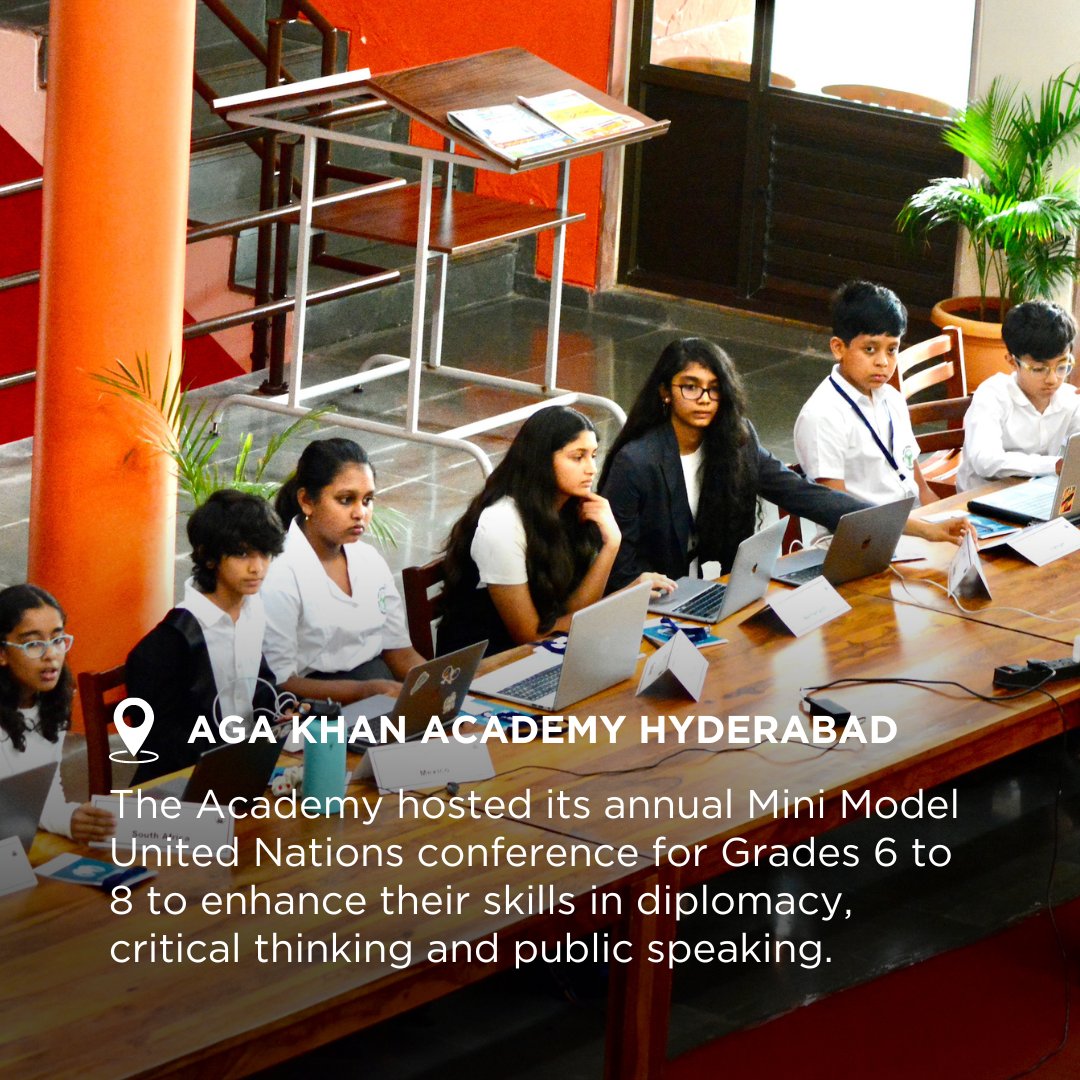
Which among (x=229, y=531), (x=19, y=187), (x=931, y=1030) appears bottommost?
(x=931, y=1030)

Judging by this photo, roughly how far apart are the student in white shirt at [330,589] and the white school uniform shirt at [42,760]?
662 mm

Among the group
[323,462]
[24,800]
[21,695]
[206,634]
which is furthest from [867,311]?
[24,800]

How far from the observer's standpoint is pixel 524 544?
13.4 feet

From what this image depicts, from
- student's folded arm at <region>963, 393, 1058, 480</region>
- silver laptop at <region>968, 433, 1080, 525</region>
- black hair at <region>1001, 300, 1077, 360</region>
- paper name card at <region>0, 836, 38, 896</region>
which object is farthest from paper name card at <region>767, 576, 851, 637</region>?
paper name card at <region>0, 836, 38, 896</region>

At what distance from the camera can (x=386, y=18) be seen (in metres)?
8.95

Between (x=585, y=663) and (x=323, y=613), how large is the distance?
67cm

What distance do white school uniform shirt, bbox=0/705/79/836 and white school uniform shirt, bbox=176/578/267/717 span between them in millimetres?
385

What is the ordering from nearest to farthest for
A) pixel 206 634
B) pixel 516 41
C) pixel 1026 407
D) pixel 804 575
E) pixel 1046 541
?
1. pixel 206 634
2. pixel 804 575
3. pixel 1046 541
4. pixel 1026 407
5. pixel 516 41

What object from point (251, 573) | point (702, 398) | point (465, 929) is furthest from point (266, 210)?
point (465, 929)

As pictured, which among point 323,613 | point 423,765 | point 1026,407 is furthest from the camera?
point 1026,407

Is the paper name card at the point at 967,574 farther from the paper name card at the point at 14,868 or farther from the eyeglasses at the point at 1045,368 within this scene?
the paper name card at the point at 14,868

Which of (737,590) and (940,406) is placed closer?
(737,590)

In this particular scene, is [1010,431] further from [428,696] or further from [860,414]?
[428,696]

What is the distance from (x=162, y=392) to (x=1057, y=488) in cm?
214
